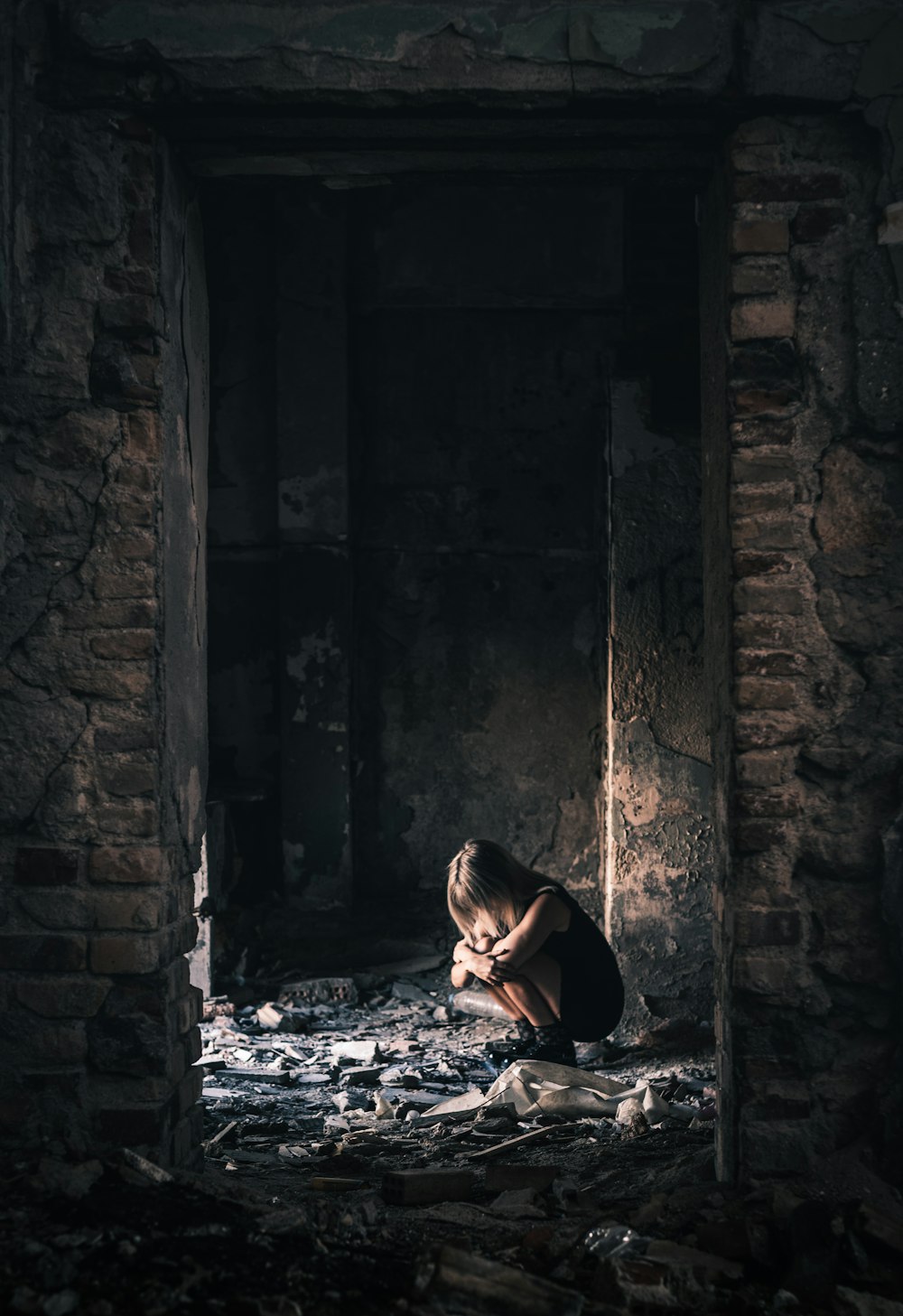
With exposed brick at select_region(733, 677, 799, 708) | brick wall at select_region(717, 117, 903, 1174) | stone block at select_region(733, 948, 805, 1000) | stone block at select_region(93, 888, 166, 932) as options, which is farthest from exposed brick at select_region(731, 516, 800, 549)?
stone block at select_region(93, 888, 166, 932)

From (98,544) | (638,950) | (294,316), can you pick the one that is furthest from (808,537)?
(294,316)

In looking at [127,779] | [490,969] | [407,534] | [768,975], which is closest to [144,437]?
[127,779]

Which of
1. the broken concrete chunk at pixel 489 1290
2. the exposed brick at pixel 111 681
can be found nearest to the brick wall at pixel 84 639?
the exposed brick at pixel 111 681

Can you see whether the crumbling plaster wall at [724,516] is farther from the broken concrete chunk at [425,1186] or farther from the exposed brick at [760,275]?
the broken concrete chunk at [425,1186]

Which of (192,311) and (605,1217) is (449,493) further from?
(605,1217)

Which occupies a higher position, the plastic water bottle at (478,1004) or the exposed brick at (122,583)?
the exposed brick at (122,583)

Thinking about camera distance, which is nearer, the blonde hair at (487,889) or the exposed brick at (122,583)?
the exposed brick at (122,583)

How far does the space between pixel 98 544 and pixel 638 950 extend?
11.5 feet

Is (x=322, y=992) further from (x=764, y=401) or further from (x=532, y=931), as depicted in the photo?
(x=764, y=401)

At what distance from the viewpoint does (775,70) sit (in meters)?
2.59

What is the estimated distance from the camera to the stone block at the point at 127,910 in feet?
8.73

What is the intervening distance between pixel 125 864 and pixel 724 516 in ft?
5.29

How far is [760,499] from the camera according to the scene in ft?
8.75

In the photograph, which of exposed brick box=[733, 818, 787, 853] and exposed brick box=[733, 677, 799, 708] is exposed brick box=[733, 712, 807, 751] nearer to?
exposed brick box=[733, 677, 799, 708]
